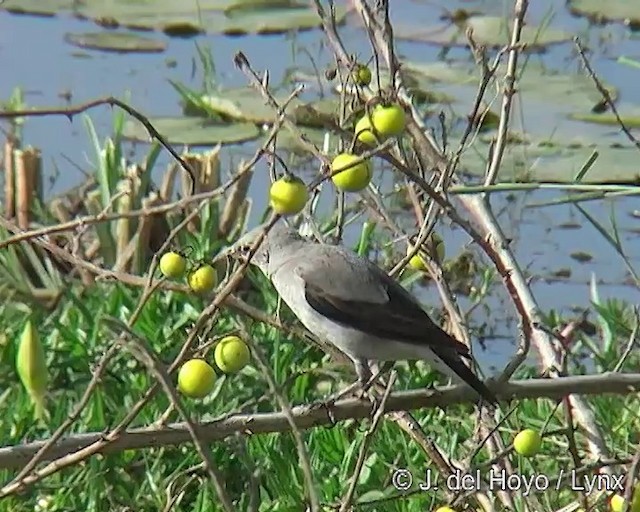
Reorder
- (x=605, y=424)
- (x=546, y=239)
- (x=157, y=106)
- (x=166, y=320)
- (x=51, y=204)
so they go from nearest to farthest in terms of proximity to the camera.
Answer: (x=605, y=424) → (x=166, y=320) → (x=51, y=204) → (x=546, y=239) → (x=157, y=106)

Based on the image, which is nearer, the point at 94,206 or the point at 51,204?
the point at 94,206

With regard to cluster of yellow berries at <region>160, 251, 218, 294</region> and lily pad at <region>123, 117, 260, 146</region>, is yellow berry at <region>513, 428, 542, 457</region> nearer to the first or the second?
cluster of yellow berries at <region>160, 251, 218, 294</region>

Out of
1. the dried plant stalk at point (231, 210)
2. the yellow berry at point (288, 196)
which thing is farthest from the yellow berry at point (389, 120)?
the dried plant stalk at point (231, 210)

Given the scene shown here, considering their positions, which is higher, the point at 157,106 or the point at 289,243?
the point at 289,243

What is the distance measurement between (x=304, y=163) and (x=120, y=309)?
7.53 feet

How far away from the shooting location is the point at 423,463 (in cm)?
324

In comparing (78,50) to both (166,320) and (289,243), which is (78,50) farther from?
(289,243)

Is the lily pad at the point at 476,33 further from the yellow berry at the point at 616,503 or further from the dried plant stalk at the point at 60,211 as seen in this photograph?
the yellow berry at the point at 616,503

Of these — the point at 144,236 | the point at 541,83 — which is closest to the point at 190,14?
the point at 541,83

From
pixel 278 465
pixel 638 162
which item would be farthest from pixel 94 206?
pixel 638 162

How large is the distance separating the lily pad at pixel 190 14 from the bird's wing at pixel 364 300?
5166 mm

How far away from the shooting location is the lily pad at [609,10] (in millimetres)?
8062

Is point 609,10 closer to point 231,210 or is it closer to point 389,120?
point 231,210

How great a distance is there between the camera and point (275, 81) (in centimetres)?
700
